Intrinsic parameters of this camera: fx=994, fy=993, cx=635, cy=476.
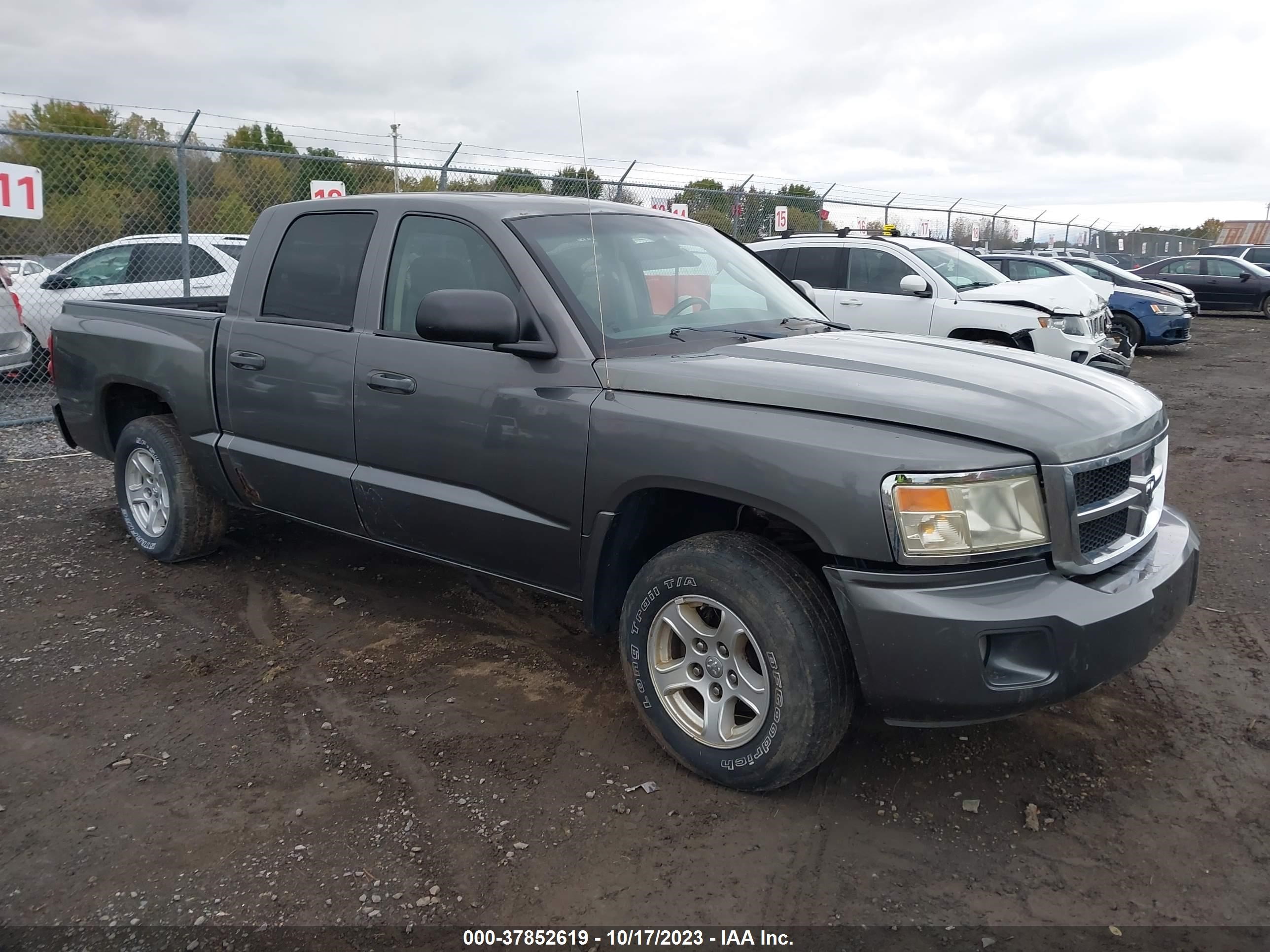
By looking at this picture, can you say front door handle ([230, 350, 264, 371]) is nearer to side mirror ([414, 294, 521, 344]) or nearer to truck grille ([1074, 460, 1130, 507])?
side mirror ([414, 294, 521, 344])

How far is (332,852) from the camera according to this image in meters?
2.88

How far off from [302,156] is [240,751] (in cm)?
826

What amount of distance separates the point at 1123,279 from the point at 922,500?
17.0 metres

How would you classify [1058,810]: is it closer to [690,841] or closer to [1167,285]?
[690,841]

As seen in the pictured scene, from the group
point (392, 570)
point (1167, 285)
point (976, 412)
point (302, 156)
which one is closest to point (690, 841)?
point (976, 412)

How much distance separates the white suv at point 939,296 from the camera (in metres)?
9.46

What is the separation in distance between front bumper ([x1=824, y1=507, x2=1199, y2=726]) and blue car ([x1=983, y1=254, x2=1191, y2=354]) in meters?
13.0

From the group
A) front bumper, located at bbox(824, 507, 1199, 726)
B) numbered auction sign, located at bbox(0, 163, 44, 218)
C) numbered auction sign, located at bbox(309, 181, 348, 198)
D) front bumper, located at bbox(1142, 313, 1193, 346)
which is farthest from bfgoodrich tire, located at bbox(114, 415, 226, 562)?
front bumper, located at bbox(1142, 313, 1193, 346)

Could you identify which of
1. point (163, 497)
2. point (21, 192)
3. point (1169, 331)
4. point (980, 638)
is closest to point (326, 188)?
point (21, 192)

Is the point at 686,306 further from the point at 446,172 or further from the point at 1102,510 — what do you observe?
the point at 446,172

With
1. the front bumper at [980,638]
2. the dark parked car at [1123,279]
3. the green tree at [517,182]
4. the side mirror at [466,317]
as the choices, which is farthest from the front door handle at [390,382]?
the dark parked car at [1123,279]

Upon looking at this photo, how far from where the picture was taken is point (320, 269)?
14.3 feet

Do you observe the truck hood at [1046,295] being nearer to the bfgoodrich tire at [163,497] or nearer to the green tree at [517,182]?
the green tree at [517,182]

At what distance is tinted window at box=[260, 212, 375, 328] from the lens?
4.19 metres
